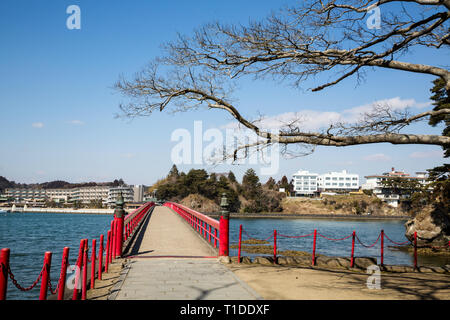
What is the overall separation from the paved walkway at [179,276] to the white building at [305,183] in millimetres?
146055

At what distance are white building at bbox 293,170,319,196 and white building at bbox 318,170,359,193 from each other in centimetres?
330

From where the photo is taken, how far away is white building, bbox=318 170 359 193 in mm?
153250

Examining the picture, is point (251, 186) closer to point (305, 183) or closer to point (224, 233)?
point (305, 183)

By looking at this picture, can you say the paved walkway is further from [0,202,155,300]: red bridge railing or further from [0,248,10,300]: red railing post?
[0,248,10,300]: red railing post

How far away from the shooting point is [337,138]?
975 centimetres

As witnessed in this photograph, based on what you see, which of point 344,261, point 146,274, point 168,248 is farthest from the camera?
point 168,248

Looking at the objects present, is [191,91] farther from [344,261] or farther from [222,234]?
[344,261]

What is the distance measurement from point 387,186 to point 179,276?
13108cm

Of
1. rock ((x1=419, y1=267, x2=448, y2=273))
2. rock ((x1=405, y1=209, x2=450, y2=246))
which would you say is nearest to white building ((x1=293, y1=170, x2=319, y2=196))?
rock ((x1=405, y1=209, x2=450, y2=246))

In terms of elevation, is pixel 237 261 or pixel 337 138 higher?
pixel 337 138

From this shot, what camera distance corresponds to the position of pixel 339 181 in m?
155
